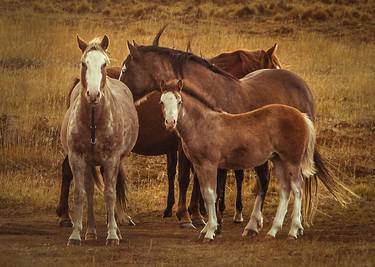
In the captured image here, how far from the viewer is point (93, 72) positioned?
12.4 meters

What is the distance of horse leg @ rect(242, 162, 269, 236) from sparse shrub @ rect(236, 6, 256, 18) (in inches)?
770

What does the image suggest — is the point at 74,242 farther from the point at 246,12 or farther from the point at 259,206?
the point at 246,12

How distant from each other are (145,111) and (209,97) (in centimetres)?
202

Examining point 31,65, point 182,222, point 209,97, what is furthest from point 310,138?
point 31,65

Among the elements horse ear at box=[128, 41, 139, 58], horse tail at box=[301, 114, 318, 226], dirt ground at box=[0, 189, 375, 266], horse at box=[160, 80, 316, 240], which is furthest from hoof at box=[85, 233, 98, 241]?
horse tail at box=[301, 114, 318, 226]

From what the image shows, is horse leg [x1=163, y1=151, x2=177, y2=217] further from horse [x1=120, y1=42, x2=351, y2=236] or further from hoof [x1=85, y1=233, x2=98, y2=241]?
hoof [x1=85, y1=233, x2=98, y2=241]

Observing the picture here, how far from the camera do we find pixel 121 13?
3378 centimetres

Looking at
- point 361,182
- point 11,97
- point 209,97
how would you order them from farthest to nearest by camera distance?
point 11,97 < point 361,182 < point 209,97

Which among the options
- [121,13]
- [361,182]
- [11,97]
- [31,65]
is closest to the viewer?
[361,182]

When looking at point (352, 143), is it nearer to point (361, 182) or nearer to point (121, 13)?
point (361, 182)

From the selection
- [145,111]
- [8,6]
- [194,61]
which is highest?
[194,61]

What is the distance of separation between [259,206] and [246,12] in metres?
20.7

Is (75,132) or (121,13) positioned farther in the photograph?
(121,13)

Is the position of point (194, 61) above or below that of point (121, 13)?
above
